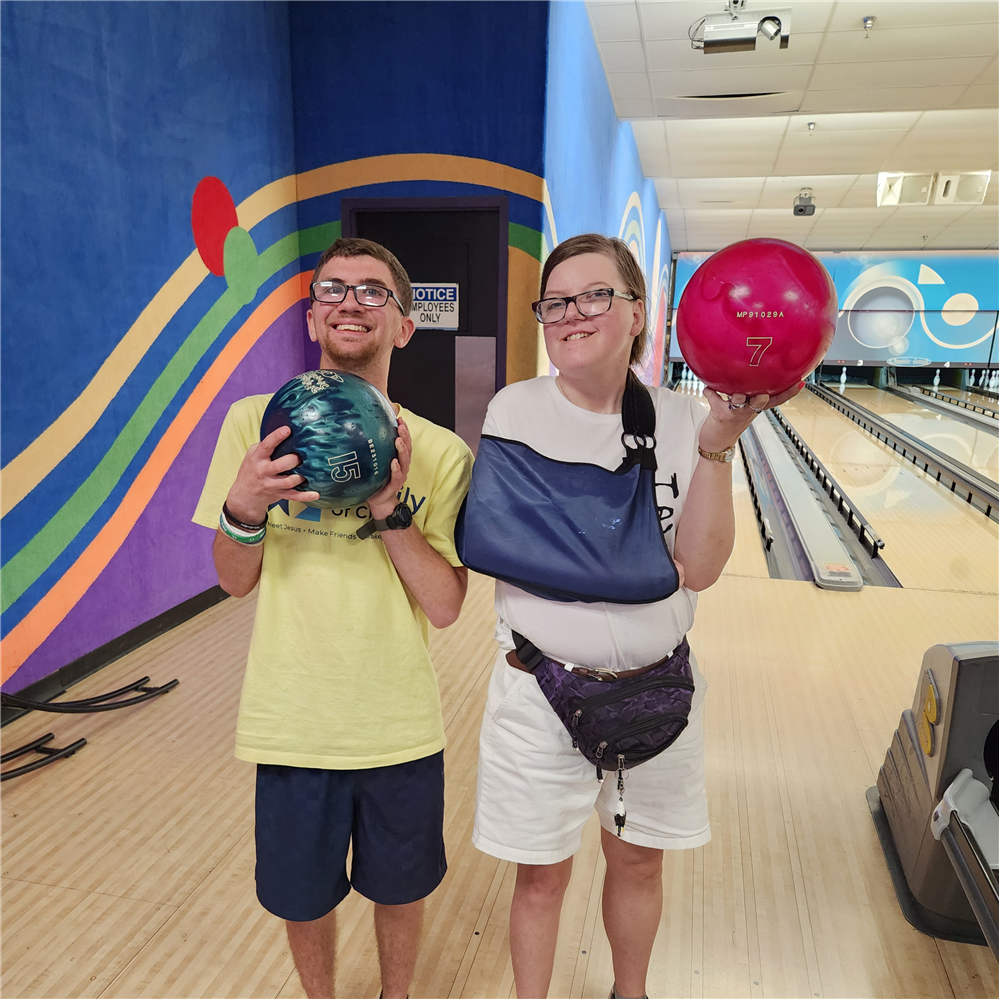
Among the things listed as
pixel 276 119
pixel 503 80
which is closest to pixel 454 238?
pixel 503 80

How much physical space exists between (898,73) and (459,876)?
220 inches

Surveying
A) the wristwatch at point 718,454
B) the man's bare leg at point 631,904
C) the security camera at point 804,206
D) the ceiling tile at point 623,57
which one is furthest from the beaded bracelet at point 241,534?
the security camera at point 804,206

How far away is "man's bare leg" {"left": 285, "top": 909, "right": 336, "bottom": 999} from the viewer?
3.85 ft

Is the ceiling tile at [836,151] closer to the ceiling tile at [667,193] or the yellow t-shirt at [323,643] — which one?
the ceiling tile at [667,193]

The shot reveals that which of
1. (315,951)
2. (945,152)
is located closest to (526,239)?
(315,951)

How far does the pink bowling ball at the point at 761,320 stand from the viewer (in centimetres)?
95

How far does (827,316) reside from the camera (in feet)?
3.23

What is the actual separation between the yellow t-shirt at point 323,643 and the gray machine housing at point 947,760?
3.77ft

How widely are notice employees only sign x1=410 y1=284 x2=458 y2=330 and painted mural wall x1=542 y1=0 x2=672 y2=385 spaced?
2.00ft

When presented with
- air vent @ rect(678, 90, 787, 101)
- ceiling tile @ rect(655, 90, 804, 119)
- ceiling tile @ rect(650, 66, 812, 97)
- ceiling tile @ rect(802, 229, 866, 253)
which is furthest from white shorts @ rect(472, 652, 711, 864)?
ceiling tile @ rect(802, 229, 866, 253)

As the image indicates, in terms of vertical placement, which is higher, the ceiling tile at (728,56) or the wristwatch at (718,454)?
the ceiling tile at (728,56)

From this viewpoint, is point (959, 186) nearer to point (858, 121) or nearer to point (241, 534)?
point (858, 121)

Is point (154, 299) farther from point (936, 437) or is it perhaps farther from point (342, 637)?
point (936, 437)

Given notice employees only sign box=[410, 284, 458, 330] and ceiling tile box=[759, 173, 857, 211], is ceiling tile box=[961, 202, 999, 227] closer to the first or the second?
ceiling tile box=[759, 173, 857, 211]
